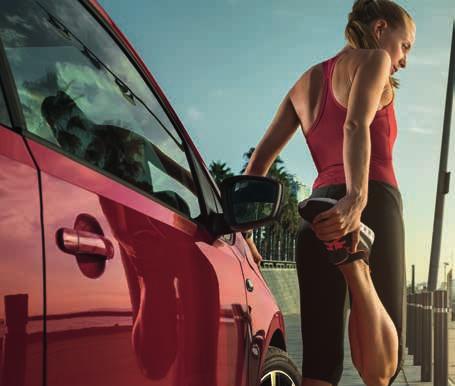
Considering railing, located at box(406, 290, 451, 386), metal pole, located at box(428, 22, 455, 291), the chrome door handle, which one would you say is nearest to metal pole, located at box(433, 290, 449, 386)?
railing, located at box(406, 290, 451, 386)

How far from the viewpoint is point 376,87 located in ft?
9.39

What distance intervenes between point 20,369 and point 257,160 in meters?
2.06

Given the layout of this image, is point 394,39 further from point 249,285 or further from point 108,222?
point 108,222

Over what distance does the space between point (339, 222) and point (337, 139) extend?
1.50 feet

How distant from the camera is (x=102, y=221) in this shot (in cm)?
192

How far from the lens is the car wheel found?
379cm

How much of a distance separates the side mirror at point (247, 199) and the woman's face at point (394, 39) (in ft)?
2.10

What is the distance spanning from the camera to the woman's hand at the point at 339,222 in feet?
8.66

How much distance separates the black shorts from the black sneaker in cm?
16

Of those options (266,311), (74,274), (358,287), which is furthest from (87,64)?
(266,311)

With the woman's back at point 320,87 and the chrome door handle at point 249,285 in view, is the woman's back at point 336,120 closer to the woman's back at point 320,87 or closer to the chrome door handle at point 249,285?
the woman's back at point 320,87

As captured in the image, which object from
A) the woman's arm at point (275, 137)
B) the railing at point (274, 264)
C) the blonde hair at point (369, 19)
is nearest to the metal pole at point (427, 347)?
the woman's arm at point (275, 137)

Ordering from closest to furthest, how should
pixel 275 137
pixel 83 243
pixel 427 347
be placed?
1. pixel 83 243
2. pixel 275 137
3. pixel 427 347

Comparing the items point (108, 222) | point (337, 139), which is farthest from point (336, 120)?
point (108, 222)
